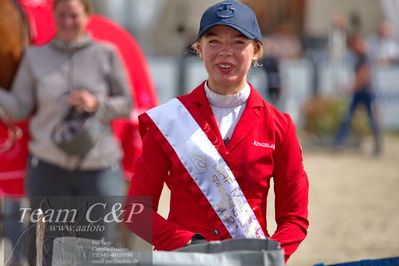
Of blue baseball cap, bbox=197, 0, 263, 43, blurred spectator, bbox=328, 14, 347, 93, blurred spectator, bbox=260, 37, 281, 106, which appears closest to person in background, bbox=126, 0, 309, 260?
blue baseball cap, bbox=197, 0, 263, 43

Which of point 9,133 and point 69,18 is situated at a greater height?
point 69,18

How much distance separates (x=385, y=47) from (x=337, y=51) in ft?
3.59

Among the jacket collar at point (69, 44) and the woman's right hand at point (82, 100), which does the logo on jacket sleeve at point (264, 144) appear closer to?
the woman's right hand at point (82, 100)

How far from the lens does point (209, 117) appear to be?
100 inches

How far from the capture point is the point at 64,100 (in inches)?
178

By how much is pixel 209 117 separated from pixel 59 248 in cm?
65

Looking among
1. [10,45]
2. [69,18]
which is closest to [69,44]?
[69,18]

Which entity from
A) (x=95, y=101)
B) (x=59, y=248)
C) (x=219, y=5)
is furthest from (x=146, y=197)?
(x=95, y=101)

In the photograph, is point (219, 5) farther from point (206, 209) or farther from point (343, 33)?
point (343, 33)

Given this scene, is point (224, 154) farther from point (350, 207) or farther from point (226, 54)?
point (350, 207)

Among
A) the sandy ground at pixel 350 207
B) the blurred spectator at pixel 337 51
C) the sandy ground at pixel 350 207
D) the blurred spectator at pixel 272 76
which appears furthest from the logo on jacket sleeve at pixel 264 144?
the blurred spectator at pixel 272 76

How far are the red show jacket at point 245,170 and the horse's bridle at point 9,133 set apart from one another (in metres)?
2.29

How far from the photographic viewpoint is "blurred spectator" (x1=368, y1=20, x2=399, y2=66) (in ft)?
49.0

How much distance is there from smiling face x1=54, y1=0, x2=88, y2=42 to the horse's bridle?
58cm
